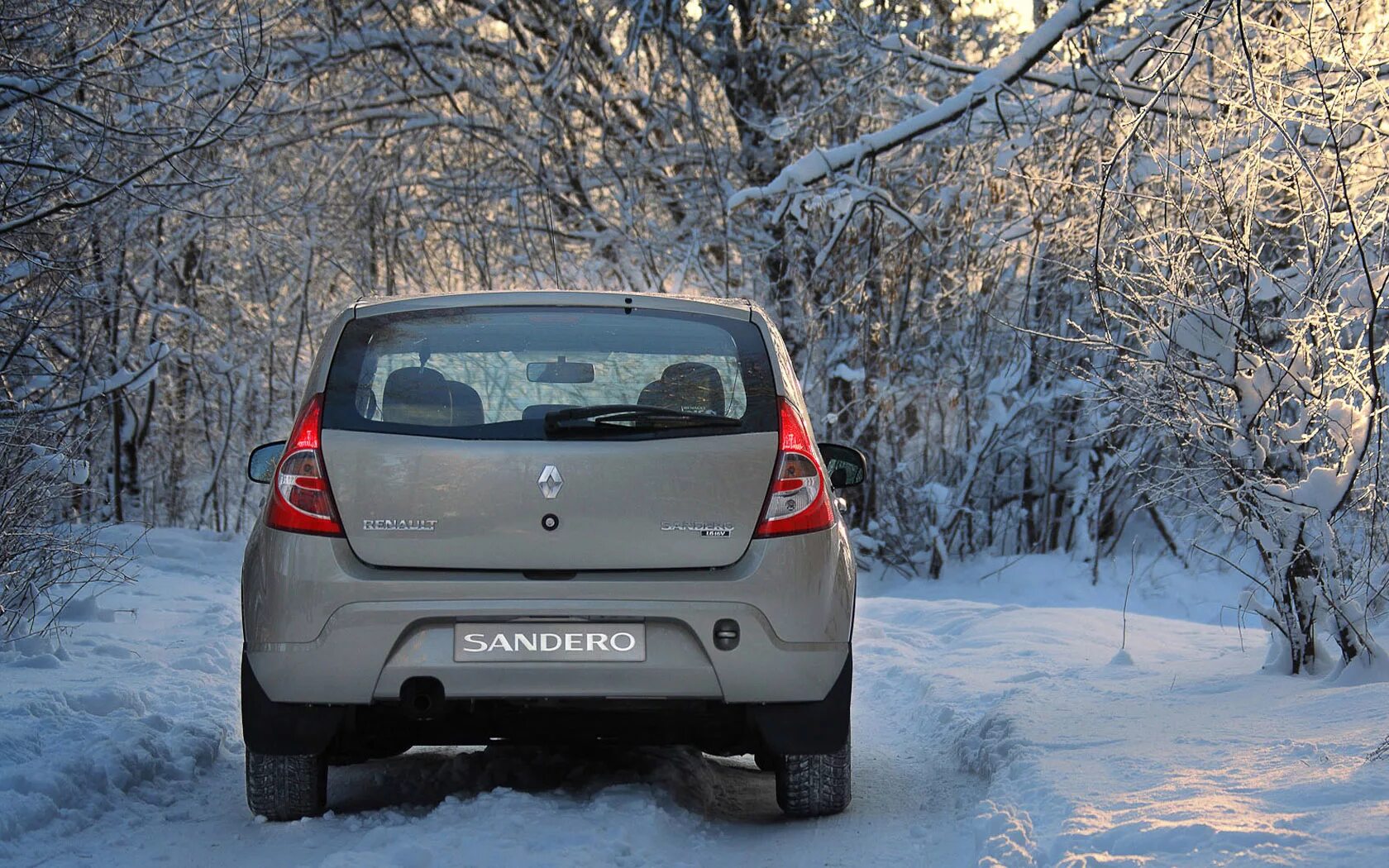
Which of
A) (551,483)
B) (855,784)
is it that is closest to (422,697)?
(551,483)

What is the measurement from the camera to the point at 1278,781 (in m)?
4.35

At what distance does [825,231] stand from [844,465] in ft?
28.4

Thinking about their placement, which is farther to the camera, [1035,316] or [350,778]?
[1035,316]

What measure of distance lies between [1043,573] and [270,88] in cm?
883

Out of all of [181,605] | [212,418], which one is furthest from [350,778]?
[212,418]

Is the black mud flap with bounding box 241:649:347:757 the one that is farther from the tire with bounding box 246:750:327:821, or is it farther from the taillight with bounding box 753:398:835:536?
the taillight with bounding box 753:398:835:536

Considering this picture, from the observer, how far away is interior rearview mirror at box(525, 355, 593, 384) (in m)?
4.67

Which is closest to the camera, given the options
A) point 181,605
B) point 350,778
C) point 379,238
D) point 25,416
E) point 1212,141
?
point 350,778

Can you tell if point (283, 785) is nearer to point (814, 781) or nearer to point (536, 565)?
point (536, 565)

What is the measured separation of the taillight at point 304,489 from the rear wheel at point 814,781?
155 cm

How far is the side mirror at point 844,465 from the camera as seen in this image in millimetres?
5438

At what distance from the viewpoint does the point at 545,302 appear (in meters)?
4.87

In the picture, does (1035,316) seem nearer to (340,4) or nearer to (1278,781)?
(340,4)

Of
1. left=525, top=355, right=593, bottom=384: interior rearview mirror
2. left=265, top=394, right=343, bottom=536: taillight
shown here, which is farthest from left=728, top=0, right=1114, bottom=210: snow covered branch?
left=265, top=394, right=343, bottom=536: taillight
